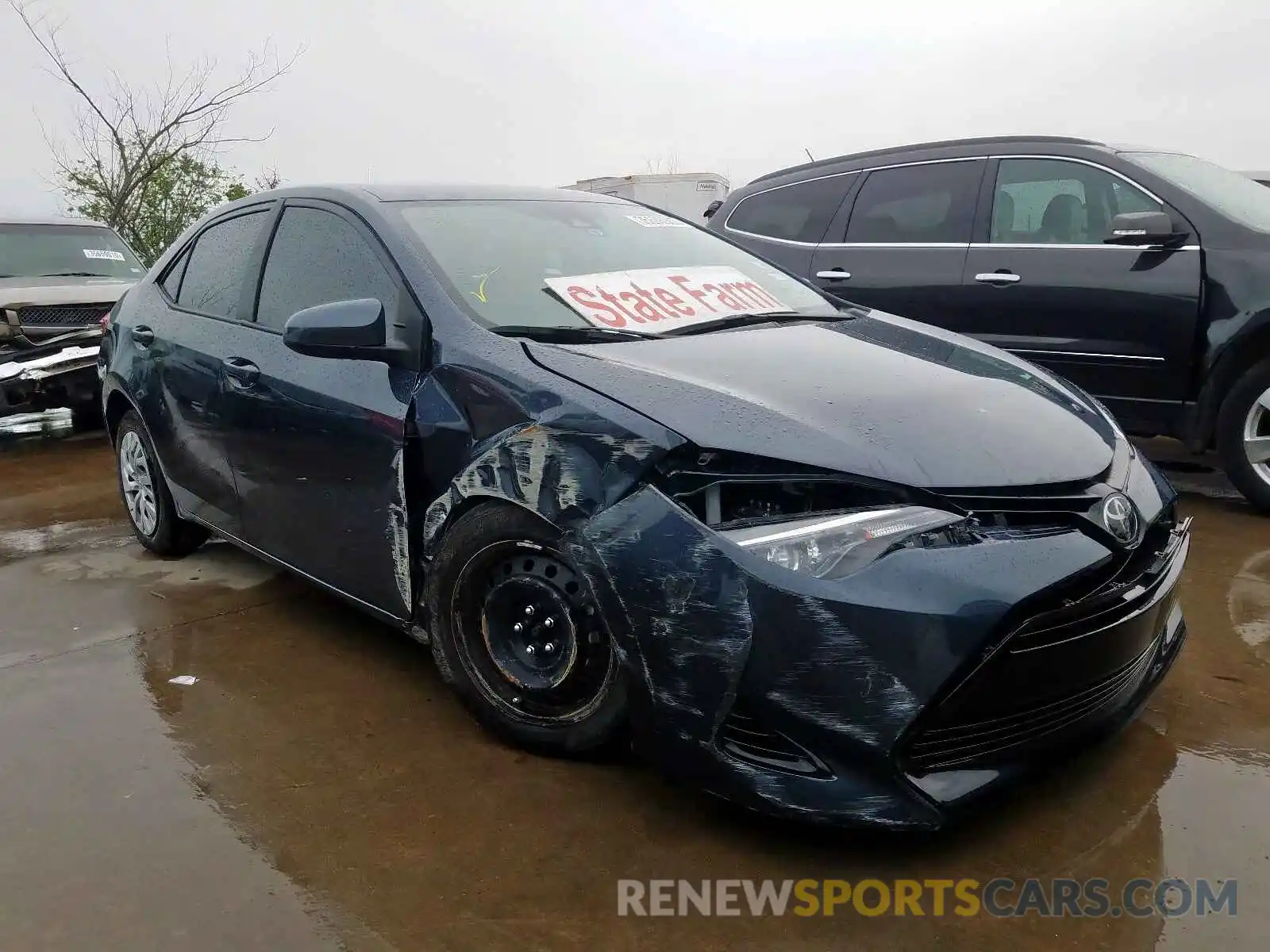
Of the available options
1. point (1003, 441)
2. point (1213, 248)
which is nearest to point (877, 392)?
point (1003, 441)

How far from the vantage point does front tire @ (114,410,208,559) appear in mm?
4176

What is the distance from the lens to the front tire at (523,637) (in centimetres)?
231

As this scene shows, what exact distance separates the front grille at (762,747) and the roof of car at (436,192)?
192 cm

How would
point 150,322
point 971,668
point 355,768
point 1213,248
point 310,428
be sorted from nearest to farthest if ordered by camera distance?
1. point 971,668
2. point 355,768
3. point 310,428
4. point 150,322
5. point 1213,248

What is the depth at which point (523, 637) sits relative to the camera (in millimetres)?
2479

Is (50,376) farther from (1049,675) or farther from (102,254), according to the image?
(1049,675)

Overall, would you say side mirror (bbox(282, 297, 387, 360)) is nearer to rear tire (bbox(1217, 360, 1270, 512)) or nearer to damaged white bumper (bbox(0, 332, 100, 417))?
rear tire (bbox(1217, 360, 1270, 512))

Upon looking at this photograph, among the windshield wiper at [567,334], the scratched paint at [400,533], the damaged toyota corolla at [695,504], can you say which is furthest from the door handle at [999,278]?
the scratched paint at [400,533]

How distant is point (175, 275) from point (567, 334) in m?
2.29

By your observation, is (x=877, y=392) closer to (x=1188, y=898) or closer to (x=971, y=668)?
(x=971, y=668)

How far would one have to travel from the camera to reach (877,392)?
235cm

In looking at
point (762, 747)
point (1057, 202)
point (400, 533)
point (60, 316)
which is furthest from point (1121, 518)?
point (60, 316)

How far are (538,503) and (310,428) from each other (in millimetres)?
1029

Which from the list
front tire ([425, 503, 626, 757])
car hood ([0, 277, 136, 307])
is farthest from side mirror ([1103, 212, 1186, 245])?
car hood ([0, 277, 136, 307])
